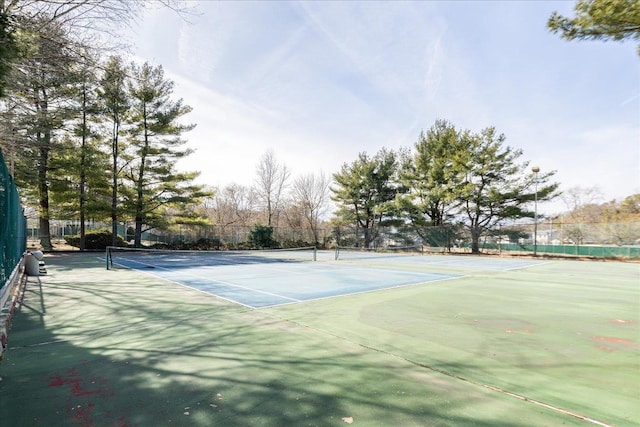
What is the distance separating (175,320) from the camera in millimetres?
5375

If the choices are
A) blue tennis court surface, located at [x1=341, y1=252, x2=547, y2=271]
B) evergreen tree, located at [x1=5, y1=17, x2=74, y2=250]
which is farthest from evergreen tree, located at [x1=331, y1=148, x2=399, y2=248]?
evergreen tree, located at [x1=5, y1=17, x2=74, y2=250]

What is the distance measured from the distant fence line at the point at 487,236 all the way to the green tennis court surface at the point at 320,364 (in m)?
20.9

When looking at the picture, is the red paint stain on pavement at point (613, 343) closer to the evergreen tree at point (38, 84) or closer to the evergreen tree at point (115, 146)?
the evergreen tree at point (38, 84)

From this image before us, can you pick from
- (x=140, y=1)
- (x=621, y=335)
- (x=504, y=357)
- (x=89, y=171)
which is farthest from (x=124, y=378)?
(x=89, y=171)

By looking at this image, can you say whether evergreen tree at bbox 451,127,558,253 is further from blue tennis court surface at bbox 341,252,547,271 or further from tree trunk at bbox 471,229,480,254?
blue tennis court surface at bbox 341,252,547,271

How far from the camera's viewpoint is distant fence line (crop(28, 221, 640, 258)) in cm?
2312

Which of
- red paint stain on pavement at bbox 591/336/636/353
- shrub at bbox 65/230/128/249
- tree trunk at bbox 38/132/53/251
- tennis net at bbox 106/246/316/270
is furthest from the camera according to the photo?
shrub at bbox 65/230/128/249

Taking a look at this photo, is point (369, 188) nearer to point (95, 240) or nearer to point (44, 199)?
point (95, 240)

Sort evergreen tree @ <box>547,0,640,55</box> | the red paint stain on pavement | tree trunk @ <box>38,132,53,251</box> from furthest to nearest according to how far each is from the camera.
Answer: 1. tree trunk @ <box>38,132,53,251</box>
2. the red paint stain on pavement
3. evergreen tree @ <box>547,0,640,55</box>

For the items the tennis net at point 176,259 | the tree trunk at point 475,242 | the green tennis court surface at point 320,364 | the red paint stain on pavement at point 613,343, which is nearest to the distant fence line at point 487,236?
the tree trunk at point 475,242

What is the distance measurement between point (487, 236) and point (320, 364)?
27.7 meters

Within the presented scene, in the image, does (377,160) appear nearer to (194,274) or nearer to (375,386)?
(194,274)

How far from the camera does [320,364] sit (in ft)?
11.9

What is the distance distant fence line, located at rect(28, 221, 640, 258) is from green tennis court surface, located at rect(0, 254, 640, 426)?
2088cm
